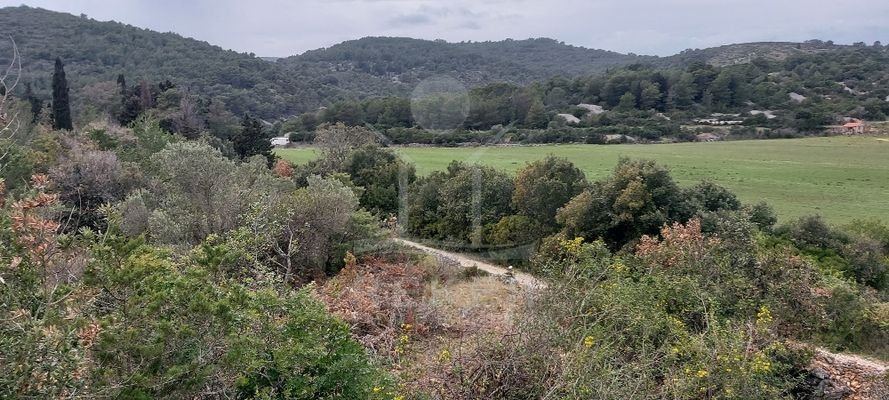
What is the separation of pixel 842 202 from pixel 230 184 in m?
25.9

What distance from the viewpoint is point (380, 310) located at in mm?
11578

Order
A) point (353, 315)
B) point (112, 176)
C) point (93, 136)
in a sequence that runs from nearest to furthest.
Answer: point (353, 315) < point (112, 176) < point (93, 136)

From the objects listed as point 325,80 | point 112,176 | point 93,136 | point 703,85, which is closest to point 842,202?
point 112,176

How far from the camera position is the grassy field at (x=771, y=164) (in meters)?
29.0

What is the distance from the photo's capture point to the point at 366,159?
97.3ft

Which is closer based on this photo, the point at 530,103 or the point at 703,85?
the point at 530,103

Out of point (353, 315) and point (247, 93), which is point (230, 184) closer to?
point (353, 315)

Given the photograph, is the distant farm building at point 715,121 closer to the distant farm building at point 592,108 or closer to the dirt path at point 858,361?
the distant farm building at point 592,108

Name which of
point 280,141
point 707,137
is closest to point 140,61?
point 280,141

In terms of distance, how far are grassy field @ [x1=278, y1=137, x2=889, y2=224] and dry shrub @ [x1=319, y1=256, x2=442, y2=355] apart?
17491 mm

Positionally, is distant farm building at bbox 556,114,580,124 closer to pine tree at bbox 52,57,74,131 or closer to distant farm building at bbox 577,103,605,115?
distant farm building at bbox 577,103,605,115

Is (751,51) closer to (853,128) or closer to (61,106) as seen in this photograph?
(853,128)

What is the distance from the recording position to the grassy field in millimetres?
28953

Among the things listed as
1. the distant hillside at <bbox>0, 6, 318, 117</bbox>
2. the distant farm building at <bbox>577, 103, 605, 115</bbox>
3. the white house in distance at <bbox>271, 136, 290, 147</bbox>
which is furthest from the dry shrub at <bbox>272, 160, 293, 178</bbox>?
the distant farm building at <bbox>577, 103, 605, 115</bbox>
